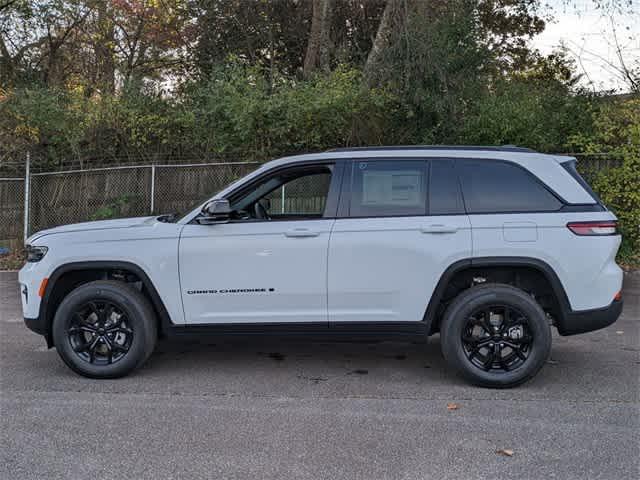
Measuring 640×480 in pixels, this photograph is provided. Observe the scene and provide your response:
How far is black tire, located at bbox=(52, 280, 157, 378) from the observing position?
5395mm

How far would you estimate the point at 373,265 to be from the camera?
17.3 ft

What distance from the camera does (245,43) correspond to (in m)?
19.8

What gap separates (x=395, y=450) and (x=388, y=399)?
3.29ft

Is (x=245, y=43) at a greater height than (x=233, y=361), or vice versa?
(x=245, y=43)

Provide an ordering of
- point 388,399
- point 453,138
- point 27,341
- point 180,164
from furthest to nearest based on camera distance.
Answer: point 180,164
point 453,138
point 27,341
point 388,399

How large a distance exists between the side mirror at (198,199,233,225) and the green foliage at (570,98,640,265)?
29.3ft

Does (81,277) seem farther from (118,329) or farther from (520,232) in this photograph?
(520,232)

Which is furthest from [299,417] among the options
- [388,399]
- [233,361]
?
[233,361]

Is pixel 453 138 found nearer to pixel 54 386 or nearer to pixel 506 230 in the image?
pixel 506 230

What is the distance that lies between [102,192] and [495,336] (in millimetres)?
10662

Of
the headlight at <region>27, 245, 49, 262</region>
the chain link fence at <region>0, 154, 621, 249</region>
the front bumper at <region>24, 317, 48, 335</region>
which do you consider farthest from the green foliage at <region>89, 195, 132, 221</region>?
the front bumper at <region>24, 317, 48, 335</region>

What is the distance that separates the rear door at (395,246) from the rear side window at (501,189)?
0.36 feet

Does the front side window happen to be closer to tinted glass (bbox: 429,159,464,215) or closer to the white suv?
the white suv

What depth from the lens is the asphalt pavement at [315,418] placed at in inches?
149
